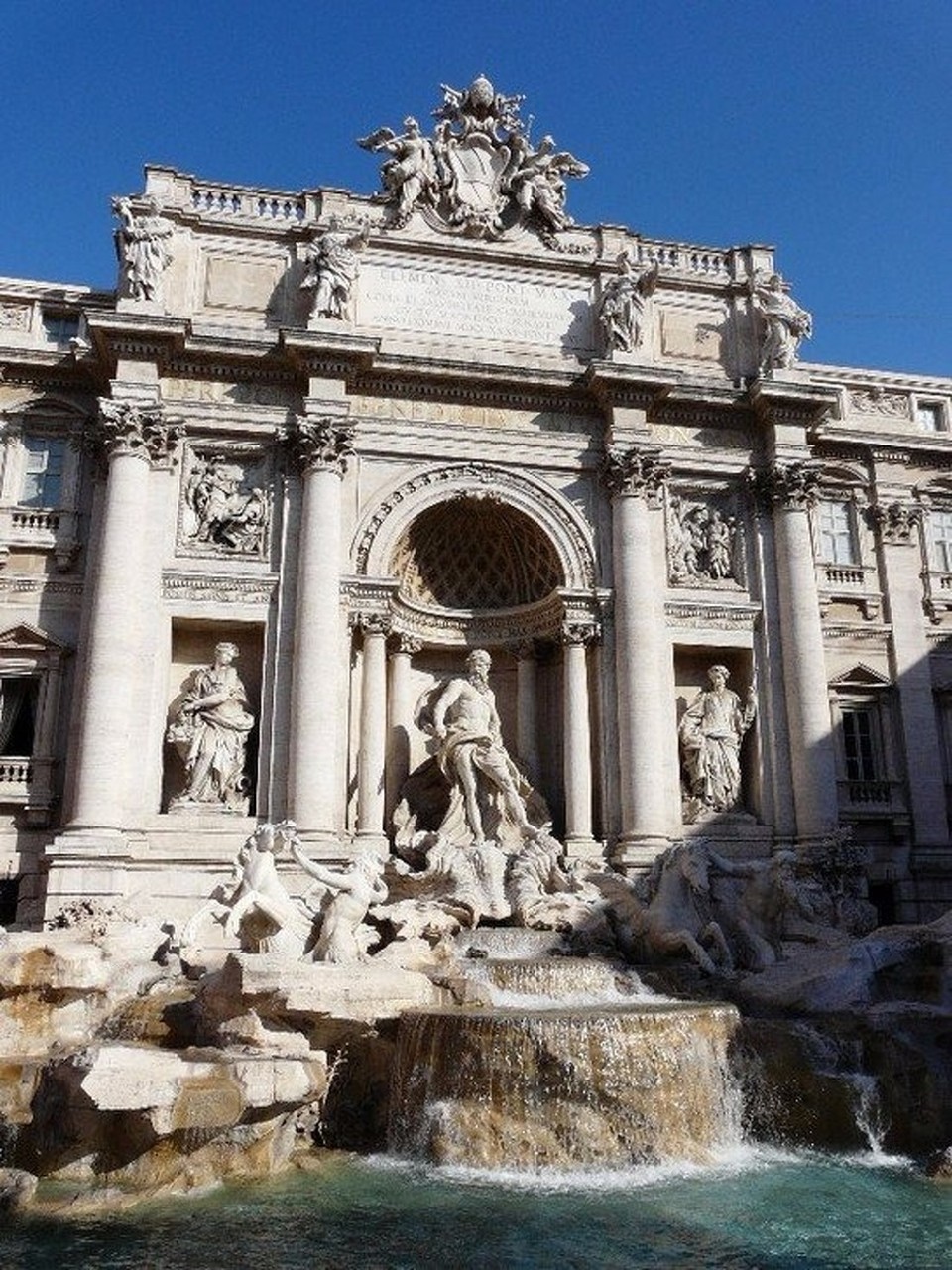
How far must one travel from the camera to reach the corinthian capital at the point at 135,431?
16.9 metres

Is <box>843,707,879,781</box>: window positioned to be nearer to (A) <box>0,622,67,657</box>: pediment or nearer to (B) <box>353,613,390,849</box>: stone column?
(B) <box>353,613,390,849</box>: stone column

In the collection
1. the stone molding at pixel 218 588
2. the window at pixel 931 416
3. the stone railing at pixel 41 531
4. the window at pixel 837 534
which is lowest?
the stone molding at pixel 218 588

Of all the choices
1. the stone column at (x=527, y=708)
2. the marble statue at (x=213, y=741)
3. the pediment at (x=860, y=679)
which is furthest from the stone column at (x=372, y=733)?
the pediment at (x=860, y=679)

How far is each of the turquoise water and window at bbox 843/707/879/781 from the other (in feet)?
34.0

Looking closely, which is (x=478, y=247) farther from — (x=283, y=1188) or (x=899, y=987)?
(x=283, y=1188)

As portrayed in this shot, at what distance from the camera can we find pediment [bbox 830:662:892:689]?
19.4 metres

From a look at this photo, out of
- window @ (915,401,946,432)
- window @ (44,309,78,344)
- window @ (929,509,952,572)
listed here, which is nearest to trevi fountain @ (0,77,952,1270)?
window @ (44,309,78,344)

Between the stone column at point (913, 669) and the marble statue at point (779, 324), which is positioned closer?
the stone column at point (913, 669)

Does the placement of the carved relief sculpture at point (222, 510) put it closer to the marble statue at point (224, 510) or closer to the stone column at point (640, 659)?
the marble statue at point (224, 510)

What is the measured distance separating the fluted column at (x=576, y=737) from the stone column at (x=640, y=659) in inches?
21.7

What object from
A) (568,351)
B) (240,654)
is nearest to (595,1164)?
(240,654)

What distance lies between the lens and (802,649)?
60.2ft

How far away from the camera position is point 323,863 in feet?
50.9

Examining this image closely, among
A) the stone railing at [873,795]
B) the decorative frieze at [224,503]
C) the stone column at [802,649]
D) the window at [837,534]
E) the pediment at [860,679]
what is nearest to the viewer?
the decorative frieze at [224,503]
